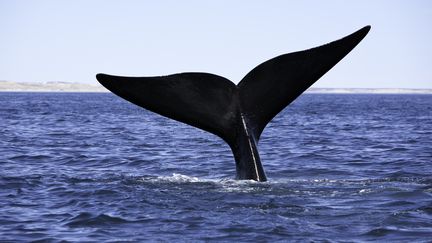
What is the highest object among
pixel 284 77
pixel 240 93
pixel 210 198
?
pixel 284 77

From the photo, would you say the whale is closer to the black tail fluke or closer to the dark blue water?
the black tail fluke

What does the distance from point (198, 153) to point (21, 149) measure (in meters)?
4.23

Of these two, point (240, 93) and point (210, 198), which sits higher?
point (240, 93)

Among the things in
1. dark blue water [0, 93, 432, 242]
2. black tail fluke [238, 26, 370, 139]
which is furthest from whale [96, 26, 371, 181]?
dark blue water [0, 93, 432, 242]

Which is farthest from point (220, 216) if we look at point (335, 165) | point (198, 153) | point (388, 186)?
point (198, 153)

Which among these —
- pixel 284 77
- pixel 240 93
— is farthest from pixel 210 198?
pixel 284 77

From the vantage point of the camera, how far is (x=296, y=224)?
7.69 metres

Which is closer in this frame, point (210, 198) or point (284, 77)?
point (284, 77)

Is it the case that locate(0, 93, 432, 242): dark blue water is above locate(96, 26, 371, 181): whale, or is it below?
below

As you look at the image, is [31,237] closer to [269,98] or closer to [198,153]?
[269,98]

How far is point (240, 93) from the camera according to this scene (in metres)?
8.92

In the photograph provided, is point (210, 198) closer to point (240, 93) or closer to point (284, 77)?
point (240, 93)

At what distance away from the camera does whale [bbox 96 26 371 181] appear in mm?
8312

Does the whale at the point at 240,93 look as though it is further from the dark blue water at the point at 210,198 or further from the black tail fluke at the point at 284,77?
the dark blue water at the point at 210,198
